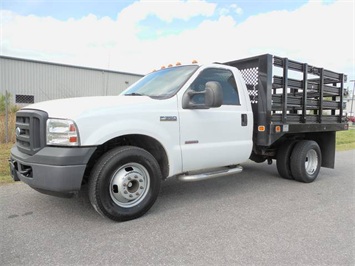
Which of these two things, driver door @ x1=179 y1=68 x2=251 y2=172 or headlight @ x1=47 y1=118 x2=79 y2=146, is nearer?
headlight @ x1=47 y1=118 x2=79 y2=146

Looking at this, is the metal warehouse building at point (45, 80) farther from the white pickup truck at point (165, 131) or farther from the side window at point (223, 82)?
the side window at point (223, 82)

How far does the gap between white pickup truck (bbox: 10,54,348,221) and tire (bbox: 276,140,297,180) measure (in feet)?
0.06

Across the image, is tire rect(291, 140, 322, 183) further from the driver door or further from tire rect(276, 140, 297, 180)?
the driver door

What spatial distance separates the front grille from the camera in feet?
11.2

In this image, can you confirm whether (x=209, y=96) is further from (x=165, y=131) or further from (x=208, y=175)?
(x=208, y=175)

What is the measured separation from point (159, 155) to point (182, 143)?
0.37m

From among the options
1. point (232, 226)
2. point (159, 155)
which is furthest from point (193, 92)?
point (232, 226)

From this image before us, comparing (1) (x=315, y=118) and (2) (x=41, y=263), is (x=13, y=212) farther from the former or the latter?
(1) (x=315, y=118)

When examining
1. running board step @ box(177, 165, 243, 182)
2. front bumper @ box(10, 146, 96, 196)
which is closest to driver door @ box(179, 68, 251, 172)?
running board step @ box(177, 165, 243, 182)

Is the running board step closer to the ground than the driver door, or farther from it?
closer to the ground

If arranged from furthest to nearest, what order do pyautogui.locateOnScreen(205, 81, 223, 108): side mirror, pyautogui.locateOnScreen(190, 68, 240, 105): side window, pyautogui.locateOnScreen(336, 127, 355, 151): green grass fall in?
1. pyautogui.locateOnScreen(336, 127, 355, 151): green grass
2. pyautogui.locateOnScreen(190, 68, 240, 105): side window
3. pyautogui.locateOnScreen(205, 81, 223, 108): side mirror

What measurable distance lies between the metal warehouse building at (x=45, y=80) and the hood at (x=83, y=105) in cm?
1831

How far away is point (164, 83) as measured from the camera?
15.1 ft

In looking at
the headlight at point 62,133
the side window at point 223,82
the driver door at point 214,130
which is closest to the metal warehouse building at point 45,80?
the side window at point 223,82
